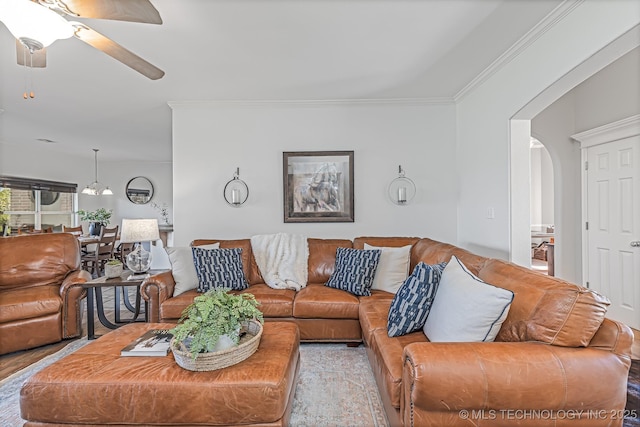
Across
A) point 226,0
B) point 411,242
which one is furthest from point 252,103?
point 411,242

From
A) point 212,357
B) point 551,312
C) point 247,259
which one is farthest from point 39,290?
point 551,312

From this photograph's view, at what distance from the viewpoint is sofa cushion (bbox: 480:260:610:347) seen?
4.29ft

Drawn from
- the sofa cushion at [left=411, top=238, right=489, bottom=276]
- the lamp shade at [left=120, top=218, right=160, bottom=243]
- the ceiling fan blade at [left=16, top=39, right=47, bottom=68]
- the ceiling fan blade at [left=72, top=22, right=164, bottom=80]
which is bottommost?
the sofa cushion at [left=411, top=238, right=489, bottom=276]

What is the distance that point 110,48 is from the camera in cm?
178

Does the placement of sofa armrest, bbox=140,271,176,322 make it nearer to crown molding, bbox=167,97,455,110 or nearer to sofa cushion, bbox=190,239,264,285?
sofa cushion, bbox=190,239,264,285

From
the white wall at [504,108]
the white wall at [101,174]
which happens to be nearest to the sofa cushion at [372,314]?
the white wall at [504,108]

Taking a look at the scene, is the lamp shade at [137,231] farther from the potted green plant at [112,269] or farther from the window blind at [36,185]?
the window blind at [36,185]

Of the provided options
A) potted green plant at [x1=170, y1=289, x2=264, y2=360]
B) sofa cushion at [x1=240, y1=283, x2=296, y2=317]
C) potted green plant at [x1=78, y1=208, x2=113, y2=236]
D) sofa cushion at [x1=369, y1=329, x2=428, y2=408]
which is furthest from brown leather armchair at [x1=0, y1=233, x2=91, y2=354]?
potted green plant at [x1=78, y1=208, x2=113, y2=236]

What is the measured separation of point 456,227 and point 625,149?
69.9 inches

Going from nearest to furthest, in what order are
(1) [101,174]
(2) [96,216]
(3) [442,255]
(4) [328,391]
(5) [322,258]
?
(4) [328,391], (3) [442,255], (5) [322,258], (2) [96,216], (1) [101,174]

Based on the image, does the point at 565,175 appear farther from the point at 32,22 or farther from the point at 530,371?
the point at 32,22

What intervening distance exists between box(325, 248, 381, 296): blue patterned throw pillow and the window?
5.51 m

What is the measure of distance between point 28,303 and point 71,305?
0.99 ft

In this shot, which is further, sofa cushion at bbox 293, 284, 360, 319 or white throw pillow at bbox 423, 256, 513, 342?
sofa cushion at bbox 293, 284, 360, 319
